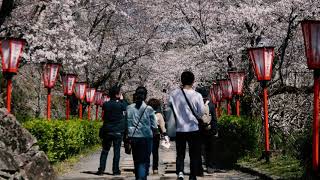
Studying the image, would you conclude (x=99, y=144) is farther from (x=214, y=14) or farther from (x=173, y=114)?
(x=173, y=114)

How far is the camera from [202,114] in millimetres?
8078

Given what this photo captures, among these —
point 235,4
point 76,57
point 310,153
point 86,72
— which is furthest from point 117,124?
point 86,72

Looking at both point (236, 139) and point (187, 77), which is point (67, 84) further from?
point (187, 77)

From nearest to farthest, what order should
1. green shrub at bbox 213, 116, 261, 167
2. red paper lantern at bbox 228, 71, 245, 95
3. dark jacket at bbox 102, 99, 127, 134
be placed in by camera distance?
dark jacket at bbox 102, 99, 127, 134 < green shrub at bbox 213, 116, 261, 167 < red paper lantern at bbox 228, 71, 245, 95

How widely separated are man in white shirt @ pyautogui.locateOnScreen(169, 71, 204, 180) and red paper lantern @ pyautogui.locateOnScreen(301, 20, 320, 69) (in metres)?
1.86

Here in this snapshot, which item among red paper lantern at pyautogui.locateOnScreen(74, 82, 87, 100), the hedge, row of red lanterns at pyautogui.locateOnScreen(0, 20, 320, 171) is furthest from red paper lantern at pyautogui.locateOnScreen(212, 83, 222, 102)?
the hedge

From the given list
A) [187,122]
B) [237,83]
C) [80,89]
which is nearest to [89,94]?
[80,89]

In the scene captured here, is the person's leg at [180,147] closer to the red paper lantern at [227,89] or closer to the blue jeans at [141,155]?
the blue jeans at [141,155]

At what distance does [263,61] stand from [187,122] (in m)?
5.16

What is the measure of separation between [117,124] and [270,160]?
12.2 ft

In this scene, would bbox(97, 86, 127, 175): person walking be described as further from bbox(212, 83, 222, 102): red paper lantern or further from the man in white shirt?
bbox(212, 83, 222, 102): red paper lantern

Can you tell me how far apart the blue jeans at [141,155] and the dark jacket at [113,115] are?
9.89ft

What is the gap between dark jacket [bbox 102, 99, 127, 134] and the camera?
11305mm

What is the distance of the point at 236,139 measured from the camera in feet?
43.8
